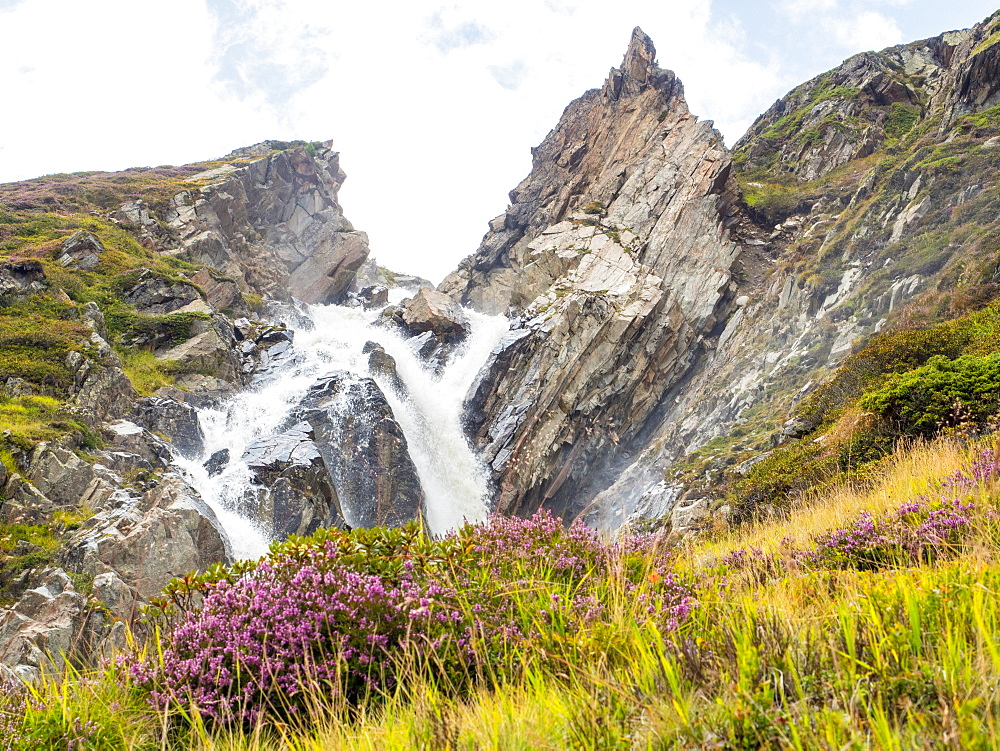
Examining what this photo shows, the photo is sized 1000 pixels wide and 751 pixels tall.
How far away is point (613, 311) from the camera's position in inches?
1126

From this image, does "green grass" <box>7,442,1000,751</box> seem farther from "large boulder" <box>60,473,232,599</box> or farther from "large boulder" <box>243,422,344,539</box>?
"large boulder" <box>243,422,344,539</box>

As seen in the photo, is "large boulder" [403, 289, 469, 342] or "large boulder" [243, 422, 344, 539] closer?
"large boulder" [243, 422, 344, 539]

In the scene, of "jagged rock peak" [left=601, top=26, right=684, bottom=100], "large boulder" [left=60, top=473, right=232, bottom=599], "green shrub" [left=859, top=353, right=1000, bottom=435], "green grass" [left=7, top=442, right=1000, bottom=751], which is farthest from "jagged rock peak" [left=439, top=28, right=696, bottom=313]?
"green grass" [left=7, top=442, right=1000, bottom=751]

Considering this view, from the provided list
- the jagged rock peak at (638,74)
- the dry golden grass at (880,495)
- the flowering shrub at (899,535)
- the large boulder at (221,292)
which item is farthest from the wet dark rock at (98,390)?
the jagged rock peak at (638,74)

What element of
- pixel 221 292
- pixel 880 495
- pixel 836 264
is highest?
pixel 221 292

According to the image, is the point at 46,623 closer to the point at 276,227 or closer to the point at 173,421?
the point at 173,421

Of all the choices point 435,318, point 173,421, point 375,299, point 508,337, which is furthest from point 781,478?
point 375,299

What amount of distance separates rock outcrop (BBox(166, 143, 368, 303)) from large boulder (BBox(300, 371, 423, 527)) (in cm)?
2189

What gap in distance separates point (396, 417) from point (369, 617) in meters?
25.7

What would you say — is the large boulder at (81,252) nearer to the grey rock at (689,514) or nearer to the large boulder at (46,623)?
the large boulder at (46,623)

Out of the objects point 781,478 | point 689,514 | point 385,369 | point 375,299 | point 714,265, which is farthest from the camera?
point 375,299

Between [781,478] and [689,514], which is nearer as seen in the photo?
[781,478]

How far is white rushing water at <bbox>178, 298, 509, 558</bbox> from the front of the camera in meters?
18.5

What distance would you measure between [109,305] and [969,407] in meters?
32.8
